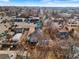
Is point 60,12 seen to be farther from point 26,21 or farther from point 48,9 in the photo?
point 26,21

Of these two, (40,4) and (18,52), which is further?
(40,4)

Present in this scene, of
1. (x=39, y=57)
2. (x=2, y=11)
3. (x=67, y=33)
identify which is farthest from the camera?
(x=2, y=11)

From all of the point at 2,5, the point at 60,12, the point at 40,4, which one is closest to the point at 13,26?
the point at 2,5

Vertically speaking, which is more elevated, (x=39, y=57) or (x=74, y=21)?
(x=74, y=21)

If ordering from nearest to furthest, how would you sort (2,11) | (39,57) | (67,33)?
1. (39,57)
2. (67,33)
3. (2,11)

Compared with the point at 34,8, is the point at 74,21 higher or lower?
lower

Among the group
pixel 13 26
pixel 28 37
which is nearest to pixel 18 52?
pixel 28 37

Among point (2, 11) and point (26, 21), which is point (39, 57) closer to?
point (26, 21)

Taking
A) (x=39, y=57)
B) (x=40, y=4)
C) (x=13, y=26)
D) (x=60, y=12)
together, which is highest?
(x=40, y=4)

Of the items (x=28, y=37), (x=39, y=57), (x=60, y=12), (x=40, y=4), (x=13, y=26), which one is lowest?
(x=39, y=57)
